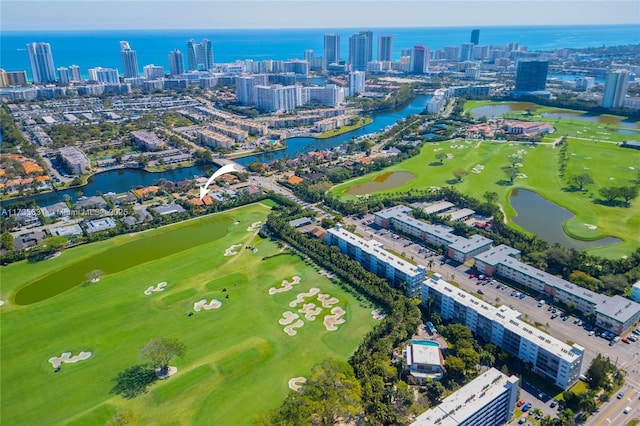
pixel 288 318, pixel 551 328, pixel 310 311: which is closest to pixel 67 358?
pixel 288 318

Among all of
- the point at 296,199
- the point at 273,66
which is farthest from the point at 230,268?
the point at 273,66

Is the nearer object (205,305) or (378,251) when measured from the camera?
(205,305)

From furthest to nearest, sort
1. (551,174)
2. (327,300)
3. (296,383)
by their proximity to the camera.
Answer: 1. (551,174)
2. (327,300)
3. (296,383)

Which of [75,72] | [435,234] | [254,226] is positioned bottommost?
[254,226]

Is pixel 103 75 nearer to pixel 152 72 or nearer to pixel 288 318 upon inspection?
pixel 152 72

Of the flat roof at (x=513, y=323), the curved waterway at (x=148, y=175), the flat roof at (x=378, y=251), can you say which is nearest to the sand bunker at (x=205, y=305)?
the flat roof at (x=378, y=251)

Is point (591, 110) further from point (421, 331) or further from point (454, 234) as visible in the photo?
point (421, 331)

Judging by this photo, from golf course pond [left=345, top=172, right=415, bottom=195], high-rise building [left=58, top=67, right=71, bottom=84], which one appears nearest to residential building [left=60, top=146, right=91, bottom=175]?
golf course pond [left=345, top=172, right=415, bottom=195]

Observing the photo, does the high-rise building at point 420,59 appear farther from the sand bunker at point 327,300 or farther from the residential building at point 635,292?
the sand bunker at point 327,300
